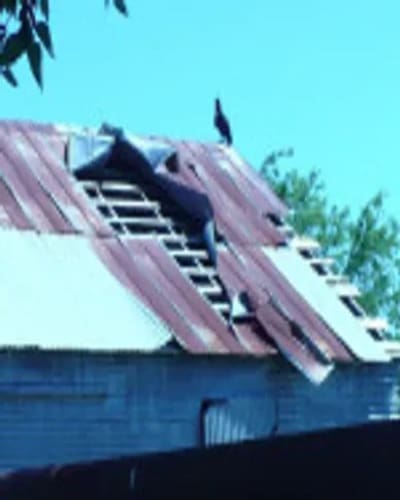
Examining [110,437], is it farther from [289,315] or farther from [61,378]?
[289,315]

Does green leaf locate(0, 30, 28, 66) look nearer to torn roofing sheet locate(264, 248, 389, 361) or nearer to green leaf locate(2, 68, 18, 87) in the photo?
green leaf locate(2, 68, 18, 87)

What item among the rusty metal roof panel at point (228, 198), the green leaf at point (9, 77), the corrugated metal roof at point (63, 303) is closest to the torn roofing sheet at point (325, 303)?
the rusty metal roof panel at point (228, 198)

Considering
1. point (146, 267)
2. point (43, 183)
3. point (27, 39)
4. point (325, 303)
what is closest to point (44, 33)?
point (27, 39)

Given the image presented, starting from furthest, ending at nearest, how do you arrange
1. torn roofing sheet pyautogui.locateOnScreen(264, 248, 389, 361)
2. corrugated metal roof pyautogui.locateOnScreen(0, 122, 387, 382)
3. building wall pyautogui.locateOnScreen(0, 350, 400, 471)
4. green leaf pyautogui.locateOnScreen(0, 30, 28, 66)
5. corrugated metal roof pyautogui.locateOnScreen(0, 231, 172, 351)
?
1. torn roofing sheet pyautogui.locateOnScreen(264, 248, 389, 361)
2. corrugated metal roof pyautogui.locateOnScreen(0, 122, 387, 382)
3. building wall pyautogui.locateOnScreen(0, 350, 400, 471)
4. corrugated metal roof pyautogui.locateOnScreen(0, 231, 172, 351)
5. green leaf pyautogui.locateOnScreen(0, 30, 28, 66)

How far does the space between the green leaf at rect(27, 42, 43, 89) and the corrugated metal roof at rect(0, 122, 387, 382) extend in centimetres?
976

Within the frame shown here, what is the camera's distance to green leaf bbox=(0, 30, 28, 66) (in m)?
5.20

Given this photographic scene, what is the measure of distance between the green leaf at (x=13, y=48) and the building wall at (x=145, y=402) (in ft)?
32.7

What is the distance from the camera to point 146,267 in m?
17.1

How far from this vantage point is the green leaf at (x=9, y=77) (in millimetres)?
5312

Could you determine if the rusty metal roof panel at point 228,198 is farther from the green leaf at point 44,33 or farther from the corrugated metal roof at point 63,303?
the green leaf at point 44,33

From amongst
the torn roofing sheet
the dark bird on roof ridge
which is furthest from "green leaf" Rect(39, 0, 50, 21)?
the dark bird on roof ridge

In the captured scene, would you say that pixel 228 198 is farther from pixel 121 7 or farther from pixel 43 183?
pixel 121 7

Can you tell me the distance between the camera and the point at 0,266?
51.6ft

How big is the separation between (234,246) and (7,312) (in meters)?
4.09
